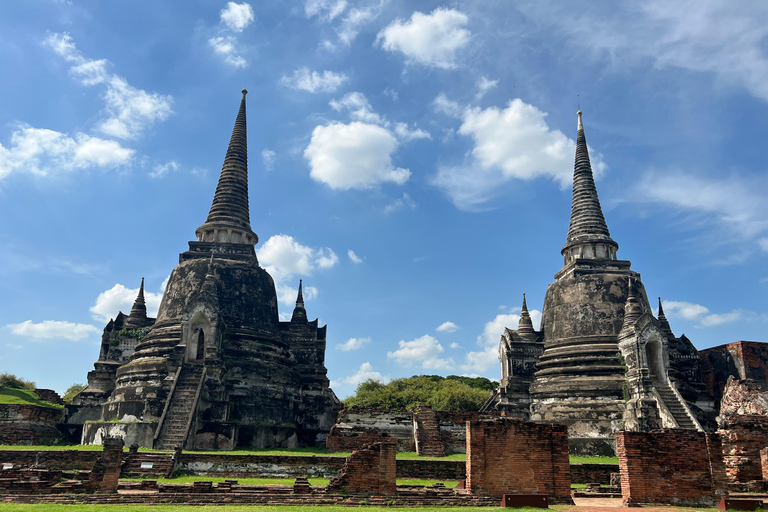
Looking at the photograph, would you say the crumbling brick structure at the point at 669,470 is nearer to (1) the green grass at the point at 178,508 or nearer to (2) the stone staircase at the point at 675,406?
(1) the green grass at the point at 178,508

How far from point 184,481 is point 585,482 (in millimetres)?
12295

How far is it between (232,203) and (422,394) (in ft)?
85.4

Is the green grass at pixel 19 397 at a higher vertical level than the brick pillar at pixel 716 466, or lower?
higher

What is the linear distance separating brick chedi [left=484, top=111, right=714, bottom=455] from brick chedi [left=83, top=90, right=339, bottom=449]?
1039 centimetres

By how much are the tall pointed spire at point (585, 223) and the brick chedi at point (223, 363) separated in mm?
15232

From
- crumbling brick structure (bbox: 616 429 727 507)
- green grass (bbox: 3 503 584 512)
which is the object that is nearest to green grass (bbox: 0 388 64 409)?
green grass (bbox: 3 503 584 512)

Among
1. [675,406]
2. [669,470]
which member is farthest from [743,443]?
[675,406]

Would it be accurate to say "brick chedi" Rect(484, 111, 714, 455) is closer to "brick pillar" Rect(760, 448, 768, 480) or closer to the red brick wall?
the red brick wall

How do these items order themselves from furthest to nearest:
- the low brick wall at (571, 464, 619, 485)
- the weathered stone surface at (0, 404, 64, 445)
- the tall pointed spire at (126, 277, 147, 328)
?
the tall pointed spire at (126, 277, 147, 328) → the weathered stone surface at (0, 404, 64, 445) → the low brick wall at (571, 464, 619, 485)

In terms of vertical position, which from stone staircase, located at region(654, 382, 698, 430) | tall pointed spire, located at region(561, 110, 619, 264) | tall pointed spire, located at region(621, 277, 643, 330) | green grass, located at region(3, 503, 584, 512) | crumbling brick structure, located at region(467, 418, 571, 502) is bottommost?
green grass, located at region(3, 503, 584, 512)

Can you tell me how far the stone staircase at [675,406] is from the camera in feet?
77.8

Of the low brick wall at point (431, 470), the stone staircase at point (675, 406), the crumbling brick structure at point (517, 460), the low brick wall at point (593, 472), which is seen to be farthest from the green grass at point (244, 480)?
the stone staircase at point (675, 406)

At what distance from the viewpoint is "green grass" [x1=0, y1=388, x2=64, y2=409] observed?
3090cm

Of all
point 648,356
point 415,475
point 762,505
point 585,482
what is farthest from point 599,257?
point 762,505
